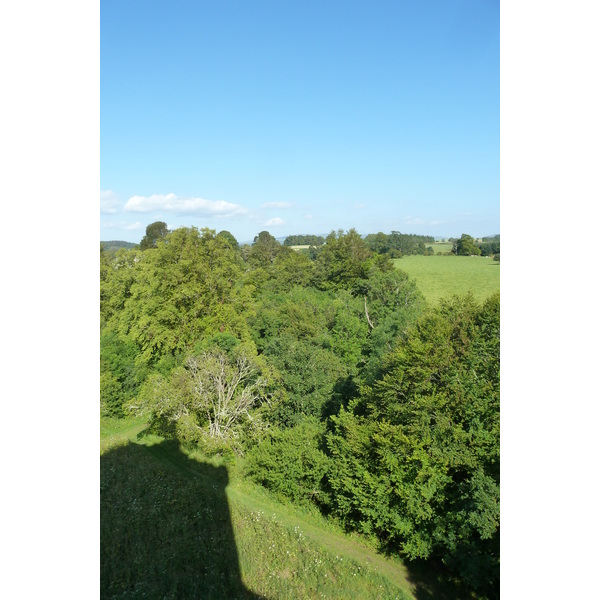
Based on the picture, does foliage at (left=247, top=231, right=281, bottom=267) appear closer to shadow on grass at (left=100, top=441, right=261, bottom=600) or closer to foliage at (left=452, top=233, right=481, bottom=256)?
shadow on grass at (left=100, top=441, right=261, bottom=600)

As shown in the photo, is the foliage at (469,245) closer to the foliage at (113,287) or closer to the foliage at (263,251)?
the foliage at (113,287)

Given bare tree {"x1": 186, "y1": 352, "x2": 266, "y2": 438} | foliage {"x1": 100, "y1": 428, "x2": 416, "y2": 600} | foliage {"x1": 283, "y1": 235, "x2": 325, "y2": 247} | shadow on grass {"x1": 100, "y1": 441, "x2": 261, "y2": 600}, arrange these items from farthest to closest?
foliage {"x1": 283, "y1": 235, "x2": 325, "y2": 247}, bare tree {"x1": 186, "y1": 352, "x2": 266, "y2": 438}, shadow on grass {"x1": 100, "y1": 441, "x2": 261, "y2": 600}, foliage {"x1": 100, "y1": 428, "x2": 416, "y2": 600}

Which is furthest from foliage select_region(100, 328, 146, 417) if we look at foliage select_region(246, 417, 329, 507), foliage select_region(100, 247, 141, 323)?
foliage select_region(246, 417, 329, 507)

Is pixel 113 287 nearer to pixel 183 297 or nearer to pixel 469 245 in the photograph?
pixel 183 297

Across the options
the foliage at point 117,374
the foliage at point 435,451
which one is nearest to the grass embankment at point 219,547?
the foliage at point 435,451

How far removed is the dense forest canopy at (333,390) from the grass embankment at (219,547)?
58 centimetres

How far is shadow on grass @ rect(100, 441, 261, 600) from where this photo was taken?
173 inches

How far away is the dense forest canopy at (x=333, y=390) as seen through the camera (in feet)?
18.2

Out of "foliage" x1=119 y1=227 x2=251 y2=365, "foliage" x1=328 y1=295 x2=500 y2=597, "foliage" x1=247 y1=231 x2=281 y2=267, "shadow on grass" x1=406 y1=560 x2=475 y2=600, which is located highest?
"foliage" x1=247 y1=231 x2=281 y2=267

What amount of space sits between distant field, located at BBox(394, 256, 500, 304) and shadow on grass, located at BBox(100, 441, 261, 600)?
4.39m
